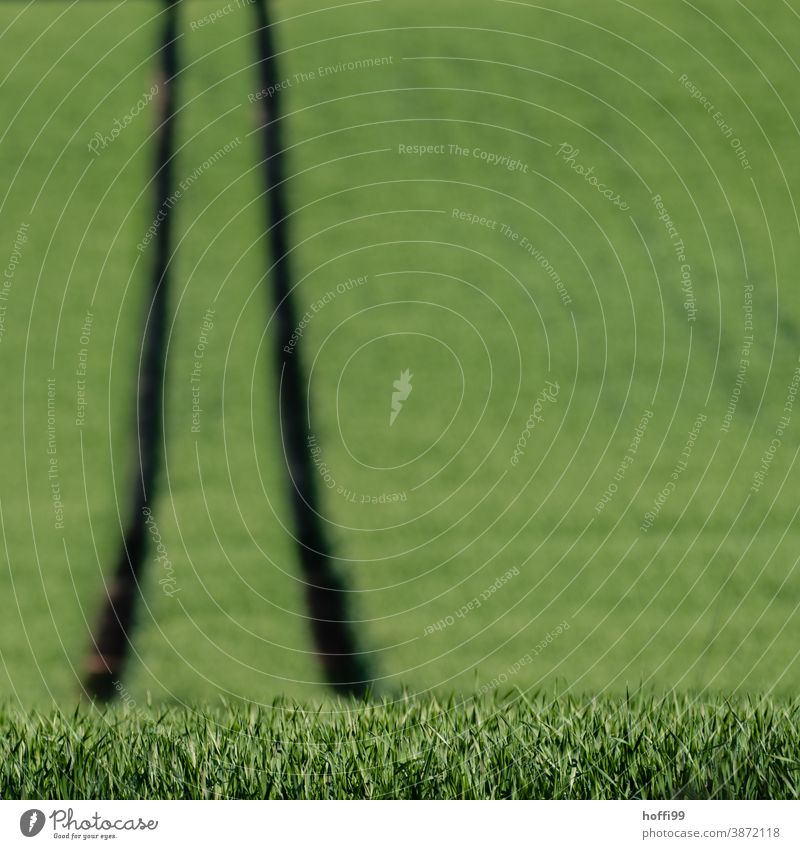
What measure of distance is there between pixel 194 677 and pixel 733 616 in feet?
2.34

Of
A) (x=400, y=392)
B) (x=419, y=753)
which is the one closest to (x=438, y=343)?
(x=400, y=392)

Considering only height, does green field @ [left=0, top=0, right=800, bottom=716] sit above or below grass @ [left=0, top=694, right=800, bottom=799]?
above

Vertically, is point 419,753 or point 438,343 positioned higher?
point 438,343

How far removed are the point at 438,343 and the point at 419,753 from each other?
0.63 meters

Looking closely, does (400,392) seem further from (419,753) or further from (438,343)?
(419,753)

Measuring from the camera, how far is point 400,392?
4.33 ft

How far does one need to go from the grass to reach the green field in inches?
4.9

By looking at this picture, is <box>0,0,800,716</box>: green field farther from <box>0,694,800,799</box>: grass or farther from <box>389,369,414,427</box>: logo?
<box>0,694,800,799</box>: grass
